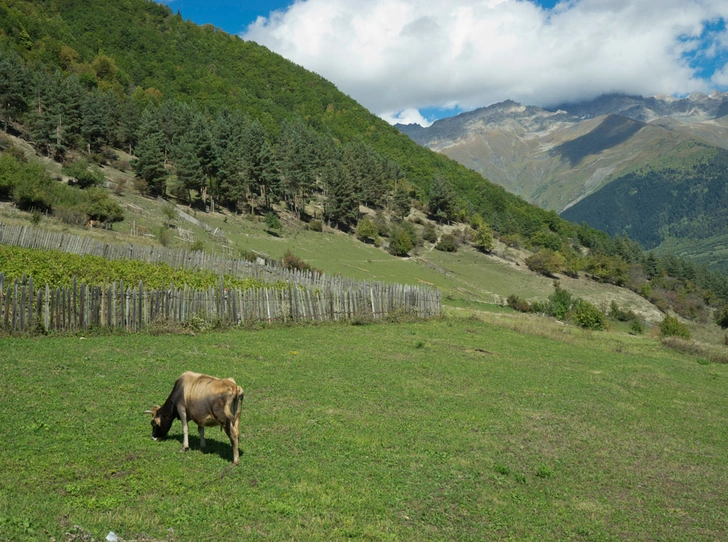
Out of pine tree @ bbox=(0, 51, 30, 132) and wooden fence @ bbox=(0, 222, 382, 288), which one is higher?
pine tree @ bbox=(0, 51, 30, 132)

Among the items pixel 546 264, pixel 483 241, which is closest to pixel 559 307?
pixel 546 264

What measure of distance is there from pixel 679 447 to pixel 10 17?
461 ft

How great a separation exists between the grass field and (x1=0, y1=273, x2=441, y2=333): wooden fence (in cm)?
86

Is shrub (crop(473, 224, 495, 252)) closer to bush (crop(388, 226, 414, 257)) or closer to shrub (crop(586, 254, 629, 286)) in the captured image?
bush (crop(388, 226, 414, 257))

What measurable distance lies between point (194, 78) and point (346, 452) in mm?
152556

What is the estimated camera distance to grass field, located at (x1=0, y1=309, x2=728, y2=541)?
6.22 meters

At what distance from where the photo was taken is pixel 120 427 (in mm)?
8430

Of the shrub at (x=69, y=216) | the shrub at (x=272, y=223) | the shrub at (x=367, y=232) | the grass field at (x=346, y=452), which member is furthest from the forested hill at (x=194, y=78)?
the grass field at (x=346, y=452)

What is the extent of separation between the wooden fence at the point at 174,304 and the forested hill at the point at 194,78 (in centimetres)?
4874

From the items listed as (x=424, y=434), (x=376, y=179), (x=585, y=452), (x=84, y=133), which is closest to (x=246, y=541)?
(x=424, y=434)

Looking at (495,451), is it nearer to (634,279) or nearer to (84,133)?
(84,133)

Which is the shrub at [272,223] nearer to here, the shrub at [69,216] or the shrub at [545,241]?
the shrub at [69,216]

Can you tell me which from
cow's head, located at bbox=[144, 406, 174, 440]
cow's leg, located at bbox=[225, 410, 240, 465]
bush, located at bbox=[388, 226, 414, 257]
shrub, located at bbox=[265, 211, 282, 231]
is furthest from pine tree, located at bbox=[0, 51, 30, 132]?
cow's leg, located at bbox=[225, 410, 240, 465]

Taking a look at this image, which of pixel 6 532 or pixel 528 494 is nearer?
pixel 6 532
